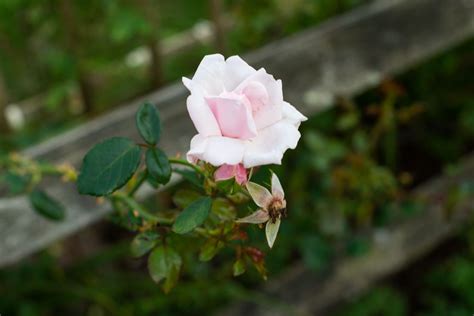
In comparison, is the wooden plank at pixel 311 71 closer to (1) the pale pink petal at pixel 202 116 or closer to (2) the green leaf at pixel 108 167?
(2) the green leaf at pixel 108 167

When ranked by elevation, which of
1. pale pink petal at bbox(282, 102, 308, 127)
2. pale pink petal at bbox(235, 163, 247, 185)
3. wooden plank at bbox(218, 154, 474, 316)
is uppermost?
pale pink petal at bbox(282, 102, 308, 127)

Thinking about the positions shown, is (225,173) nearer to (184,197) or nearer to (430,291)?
(184,197)

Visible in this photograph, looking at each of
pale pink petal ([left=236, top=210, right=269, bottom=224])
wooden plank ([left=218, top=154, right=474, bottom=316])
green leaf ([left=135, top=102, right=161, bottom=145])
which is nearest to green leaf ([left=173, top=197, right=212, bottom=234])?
pale pink petal ([left=236, top=210, right=269, bottom=224])

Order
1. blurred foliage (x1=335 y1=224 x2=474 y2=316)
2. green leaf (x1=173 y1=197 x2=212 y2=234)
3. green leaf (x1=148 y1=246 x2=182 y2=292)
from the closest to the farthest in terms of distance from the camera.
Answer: green leaf (x1=173 y1=197 x2=212 y2=234), green leaf (x1=148 y1=246 x2=182 y2=292), blurred foliage (x1=335 y1=224 x2=474 y2=316)

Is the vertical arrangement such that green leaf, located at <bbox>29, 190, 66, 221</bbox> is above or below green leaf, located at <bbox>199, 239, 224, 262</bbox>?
below

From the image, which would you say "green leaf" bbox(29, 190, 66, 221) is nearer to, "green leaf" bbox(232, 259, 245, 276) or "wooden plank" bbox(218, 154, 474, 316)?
"green leaf" bbox(232, 259, 245, 276)

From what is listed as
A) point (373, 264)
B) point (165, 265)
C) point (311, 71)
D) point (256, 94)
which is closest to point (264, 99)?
point (256, 94)
